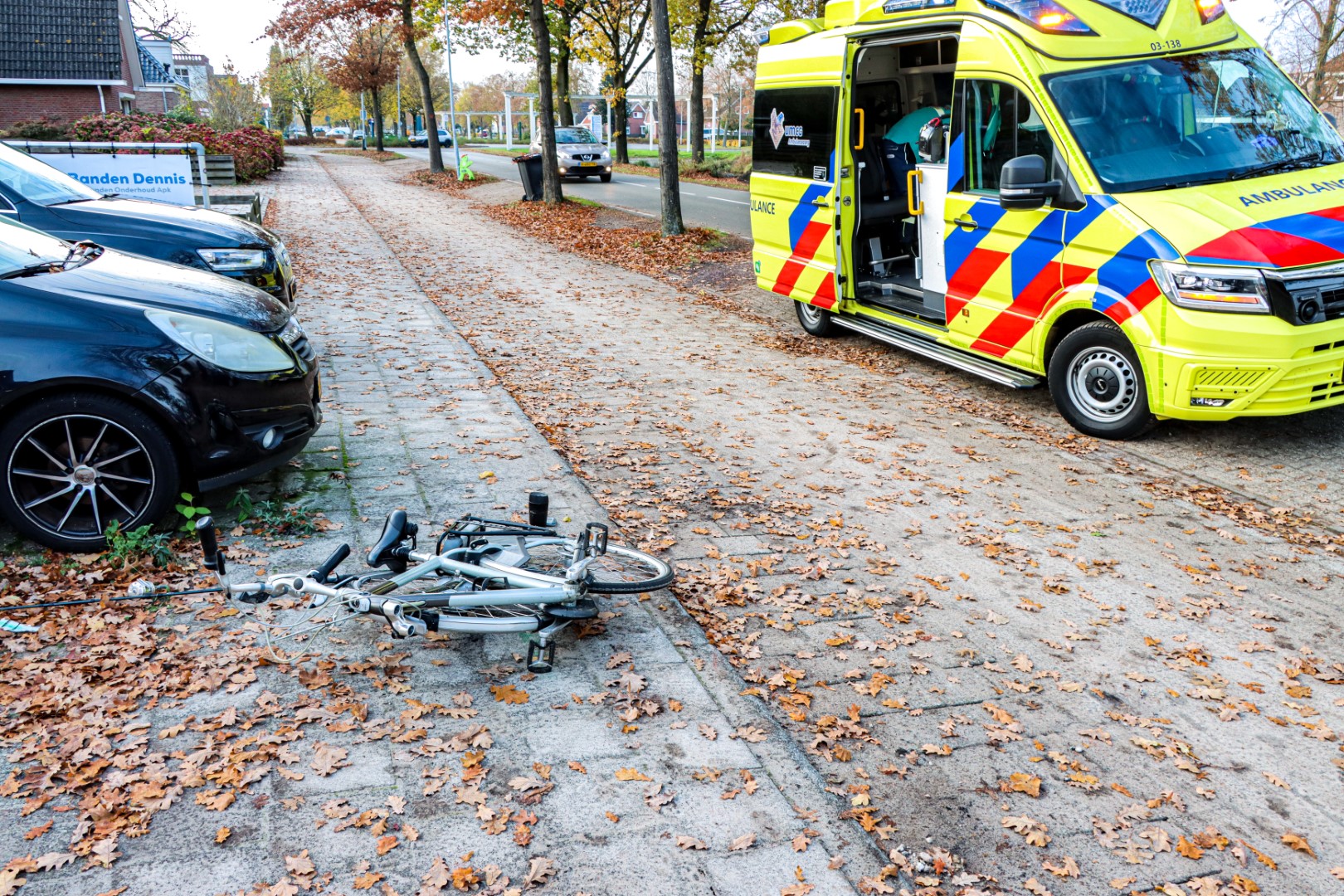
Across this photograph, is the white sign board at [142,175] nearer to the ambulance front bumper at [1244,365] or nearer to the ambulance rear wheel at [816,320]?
the ambulance rear wheel at [816,320]

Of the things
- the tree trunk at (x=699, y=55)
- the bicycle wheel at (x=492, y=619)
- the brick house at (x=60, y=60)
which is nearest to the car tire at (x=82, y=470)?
the bicycle wheel at (x=492, y=619)

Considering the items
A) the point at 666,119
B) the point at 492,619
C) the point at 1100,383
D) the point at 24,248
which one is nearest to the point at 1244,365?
the point at 1100,383

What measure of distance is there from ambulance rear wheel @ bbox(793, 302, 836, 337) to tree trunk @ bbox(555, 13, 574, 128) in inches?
957

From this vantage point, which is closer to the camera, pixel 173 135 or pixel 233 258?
pixel 233 258

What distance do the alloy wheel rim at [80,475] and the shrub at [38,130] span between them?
29250mm

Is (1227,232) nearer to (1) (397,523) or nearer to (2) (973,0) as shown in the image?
(2) (973,0)

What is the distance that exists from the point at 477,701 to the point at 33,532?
249 centimetres

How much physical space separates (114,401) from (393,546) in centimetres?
169

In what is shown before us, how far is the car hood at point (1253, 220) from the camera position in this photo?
19.2ft

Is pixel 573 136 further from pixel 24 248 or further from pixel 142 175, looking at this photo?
pixel 24 248

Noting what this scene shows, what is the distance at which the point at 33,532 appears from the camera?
464cm

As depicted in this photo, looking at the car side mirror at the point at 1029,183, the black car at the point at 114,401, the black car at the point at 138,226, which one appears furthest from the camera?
the black car at the point at 138,226

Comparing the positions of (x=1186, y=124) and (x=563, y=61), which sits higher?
(x=563, y=61)

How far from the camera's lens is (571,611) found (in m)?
3.99
